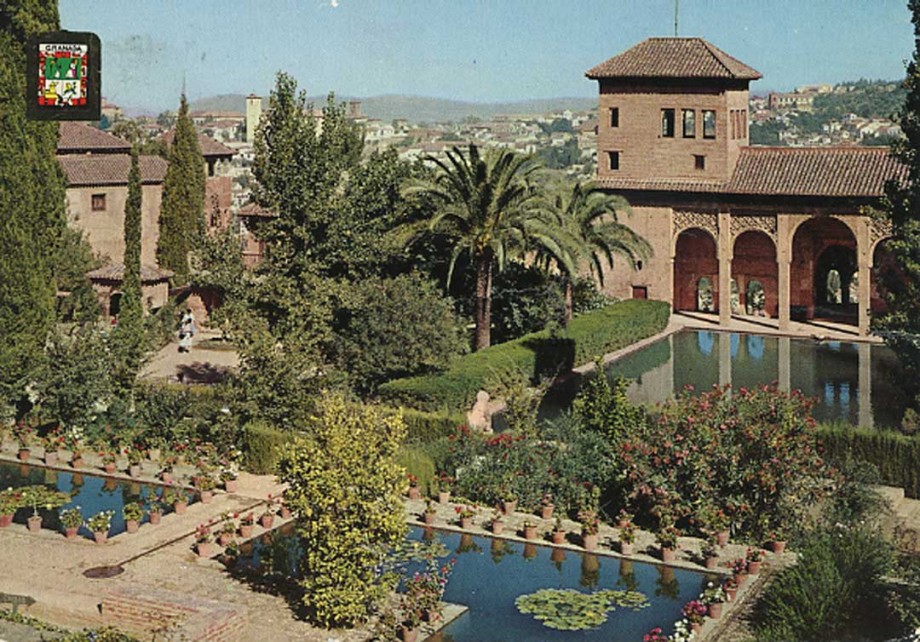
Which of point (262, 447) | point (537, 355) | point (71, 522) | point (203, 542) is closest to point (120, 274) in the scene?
point (537, 355)

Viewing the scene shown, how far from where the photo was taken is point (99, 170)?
4500 cm

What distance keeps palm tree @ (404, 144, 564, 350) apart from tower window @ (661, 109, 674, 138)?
10.5 m

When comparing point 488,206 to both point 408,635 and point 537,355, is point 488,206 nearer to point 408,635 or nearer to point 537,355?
point 537,355

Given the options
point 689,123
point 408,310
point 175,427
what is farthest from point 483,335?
point 689,123

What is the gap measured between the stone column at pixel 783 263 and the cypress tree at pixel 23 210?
19.8m

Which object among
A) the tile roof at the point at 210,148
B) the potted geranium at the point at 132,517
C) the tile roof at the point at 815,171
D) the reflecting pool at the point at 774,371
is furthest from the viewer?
the tile roof at the point at 210,148

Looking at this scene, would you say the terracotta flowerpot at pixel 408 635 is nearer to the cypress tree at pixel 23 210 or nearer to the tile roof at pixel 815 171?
the cypress tree at pixel 23 210

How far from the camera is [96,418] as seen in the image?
24016mm

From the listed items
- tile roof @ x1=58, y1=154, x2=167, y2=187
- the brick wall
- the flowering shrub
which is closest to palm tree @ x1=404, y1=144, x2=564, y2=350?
the flowering shrub

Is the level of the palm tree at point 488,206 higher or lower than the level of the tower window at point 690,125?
lower

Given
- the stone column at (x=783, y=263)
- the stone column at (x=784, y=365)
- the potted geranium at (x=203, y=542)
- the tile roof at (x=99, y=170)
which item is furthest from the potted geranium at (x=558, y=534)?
the tile roof at (x=99, y=170)

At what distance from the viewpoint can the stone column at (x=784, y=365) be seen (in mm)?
30986

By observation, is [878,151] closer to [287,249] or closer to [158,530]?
[287,249]

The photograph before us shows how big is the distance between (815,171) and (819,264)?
404 cm
